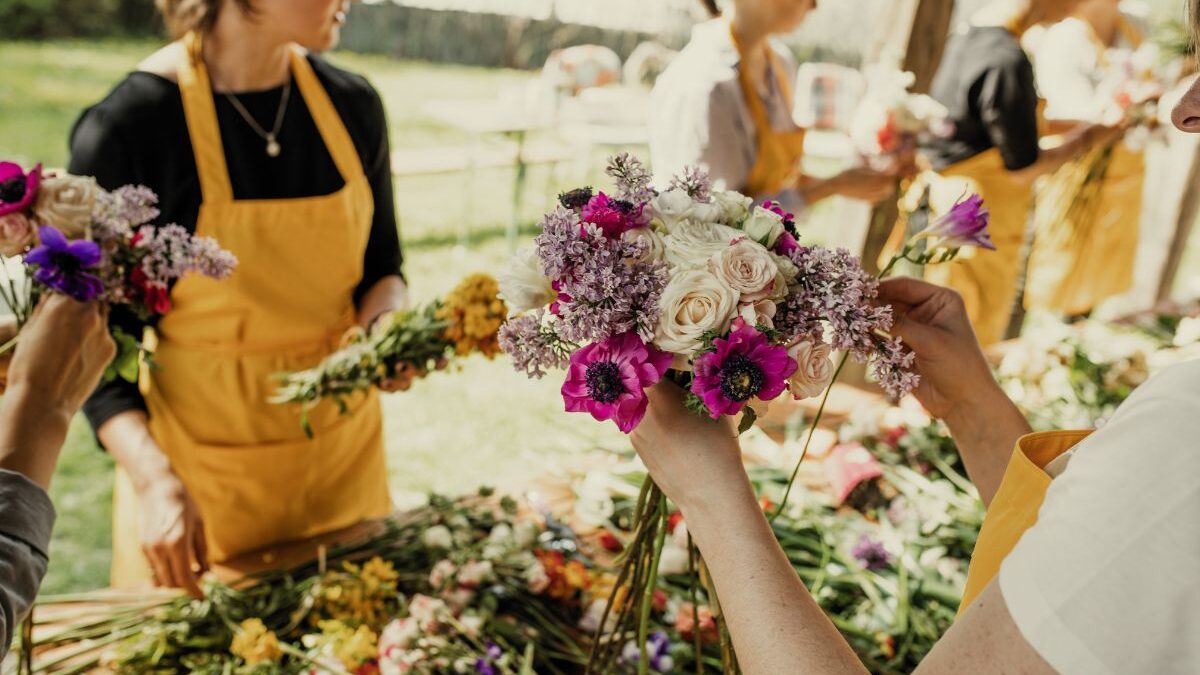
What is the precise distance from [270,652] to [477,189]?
6863mm

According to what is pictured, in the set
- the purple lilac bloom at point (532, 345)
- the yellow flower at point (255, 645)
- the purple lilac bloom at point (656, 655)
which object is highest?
the purple lilac bloom at point (532, 345)

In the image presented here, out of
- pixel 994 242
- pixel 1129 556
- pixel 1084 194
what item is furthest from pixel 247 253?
pixel 1084 194

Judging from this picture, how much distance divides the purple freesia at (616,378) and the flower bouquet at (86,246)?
73 cm

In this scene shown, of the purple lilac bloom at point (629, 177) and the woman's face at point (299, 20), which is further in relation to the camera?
the woman's face at point (299, 20)

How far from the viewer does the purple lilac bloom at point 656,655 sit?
1498 millimetres

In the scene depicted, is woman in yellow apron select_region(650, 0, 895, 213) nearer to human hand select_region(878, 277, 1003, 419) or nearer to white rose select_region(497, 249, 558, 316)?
human hand select_region(878, 277, 1003, 419)

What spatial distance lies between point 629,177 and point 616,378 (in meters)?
0.24

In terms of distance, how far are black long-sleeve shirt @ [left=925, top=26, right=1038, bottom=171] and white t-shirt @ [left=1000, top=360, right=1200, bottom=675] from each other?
106 inches

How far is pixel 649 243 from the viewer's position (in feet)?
3.25

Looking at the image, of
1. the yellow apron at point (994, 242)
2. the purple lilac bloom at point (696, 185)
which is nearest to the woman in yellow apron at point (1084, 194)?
the yellow apron at point (994, 242)

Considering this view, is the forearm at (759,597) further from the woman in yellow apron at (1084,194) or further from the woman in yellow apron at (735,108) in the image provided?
the woman in yellow apron at (1084,194)

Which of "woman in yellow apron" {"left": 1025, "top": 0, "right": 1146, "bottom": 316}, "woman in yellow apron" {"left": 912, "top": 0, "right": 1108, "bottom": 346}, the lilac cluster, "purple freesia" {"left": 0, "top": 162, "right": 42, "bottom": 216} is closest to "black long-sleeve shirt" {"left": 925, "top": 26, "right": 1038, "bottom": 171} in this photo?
"woman in yellow apron" {"left": 912, "top": 0, "right": 1108, "bottom": 346}

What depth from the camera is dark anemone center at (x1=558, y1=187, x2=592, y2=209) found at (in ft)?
3.33

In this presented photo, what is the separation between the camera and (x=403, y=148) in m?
8.76
